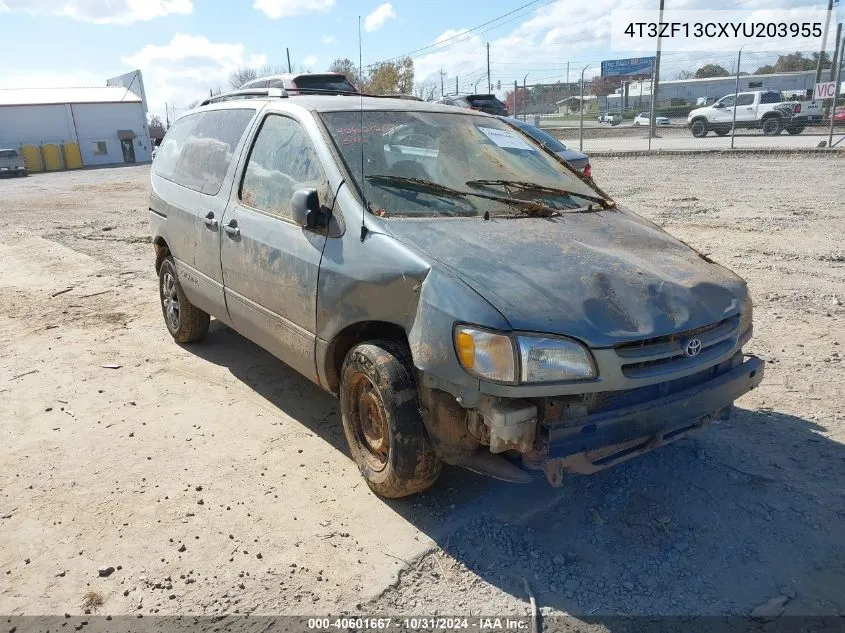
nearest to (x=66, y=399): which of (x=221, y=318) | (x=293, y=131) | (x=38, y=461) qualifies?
(x=38, y=461)

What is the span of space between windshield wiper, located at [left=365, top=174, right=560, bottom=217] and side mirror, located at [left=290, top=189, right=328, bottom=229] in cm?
31

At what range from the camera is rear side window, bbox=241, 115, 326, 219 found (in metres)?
3.67

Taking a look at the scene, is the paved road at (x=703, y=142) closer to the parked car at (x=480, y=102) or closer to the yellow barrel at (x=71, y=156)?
the parked car at (x=480, y=102)

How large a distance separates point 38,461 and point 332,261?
2.13m

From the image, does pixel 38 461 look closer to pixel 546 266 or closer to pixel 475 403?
pixel 475 403

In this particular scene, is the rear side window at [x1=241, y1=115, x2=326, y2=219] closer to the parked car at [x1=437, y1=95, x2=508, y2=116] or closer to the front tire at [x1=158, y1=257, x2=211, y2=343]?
the front tire at [x1=158, y1=257, x2=211, y2=343]

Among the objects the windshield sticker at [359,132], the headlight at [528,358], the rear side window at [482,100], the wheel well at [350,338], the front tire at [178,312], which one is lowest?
the front tire at [178,312]

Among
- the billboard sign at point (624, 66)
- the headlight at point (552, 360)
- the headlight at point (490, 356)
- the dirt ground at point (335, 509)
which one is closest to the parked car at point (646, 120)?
the billboard sign at point (624, 66)

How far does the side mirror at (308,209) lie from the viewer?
3.29 meters

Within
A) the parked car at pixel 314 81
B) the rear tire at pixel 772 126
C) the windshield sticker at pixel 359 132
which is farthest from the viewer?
the rear tire at pixel 772 126

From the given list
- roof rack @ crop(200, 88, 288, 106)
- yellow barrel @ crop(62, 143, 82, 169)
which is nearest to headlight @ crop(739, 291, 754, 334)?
roof rack @ crop(200, 88, 288, 106)

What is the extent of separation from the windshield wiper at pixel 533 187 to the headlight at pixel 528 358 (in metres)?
1.30

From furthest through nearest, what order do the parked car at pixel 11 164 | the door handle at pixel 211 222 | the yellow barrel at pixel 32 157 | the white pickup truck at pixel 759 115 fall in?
1. the yellow barrel at pixel 32 157
2. the parked car at pixel 11 164
3. the white pickup truck at pixel 759 115
4. the door handle at pixel 211 222

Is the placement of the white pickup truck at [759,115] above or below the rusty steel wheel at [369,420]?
above
